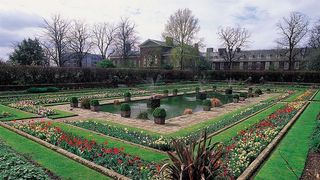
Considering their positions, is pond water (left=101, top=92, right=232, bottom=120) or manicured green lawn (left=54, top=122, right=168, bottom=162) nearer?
manicured green lawn (left=54, top=122, right=168, bottom=162)

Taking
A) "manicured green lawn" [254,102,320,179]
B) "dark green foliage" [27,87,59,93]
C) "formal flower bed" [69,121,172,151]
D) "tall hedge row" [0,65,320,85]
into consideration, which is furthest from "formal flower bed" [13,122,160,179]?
"tall hedge row" [0,65,320,85]

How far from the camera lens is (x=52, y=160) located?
20.0ft

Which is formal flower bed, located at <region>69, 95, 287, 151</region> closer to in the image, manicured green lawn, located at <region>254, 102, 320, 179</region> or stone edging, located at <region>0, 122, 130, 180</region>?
manicured green lawn, located at <region>254, 102, 320, 179</region>

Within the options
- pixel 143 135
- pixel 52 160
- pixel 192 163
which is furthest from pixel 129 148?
pixel 192 163

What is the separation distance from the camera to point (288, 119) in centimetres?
1100

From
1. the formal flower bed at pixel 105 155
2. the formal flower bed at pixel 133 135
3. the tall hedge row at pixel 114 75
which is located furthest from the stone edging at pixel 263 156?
the tall hedge row at pixel 114 75

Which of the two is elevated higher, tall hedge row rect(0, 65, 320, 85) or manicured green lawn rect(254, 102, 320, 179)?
tall hedge row rect(0, 65, 320, 85)

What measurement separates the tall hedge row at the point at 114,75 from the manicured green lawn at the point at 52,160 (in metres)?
19.5

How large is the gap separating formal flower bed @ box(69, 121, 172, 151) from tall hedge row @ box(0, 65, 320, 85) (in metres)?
18.0

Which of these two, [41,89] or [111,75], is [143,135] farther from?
[111,75]

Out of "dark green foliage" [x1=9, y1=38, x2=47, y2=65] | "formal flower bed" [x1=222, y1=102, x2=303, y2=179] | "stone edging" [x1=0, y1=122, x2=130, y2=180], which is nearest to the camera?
"stone edging" [x1=0, y1=122, x2=130, y2=180]

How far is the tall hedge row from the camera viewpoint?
2522 centimetres

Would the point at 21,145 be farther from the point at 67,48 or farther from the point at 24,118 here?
the point at 67,48

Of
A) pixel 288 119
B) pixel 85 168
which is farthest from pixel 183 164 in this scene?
pixel 288 119
